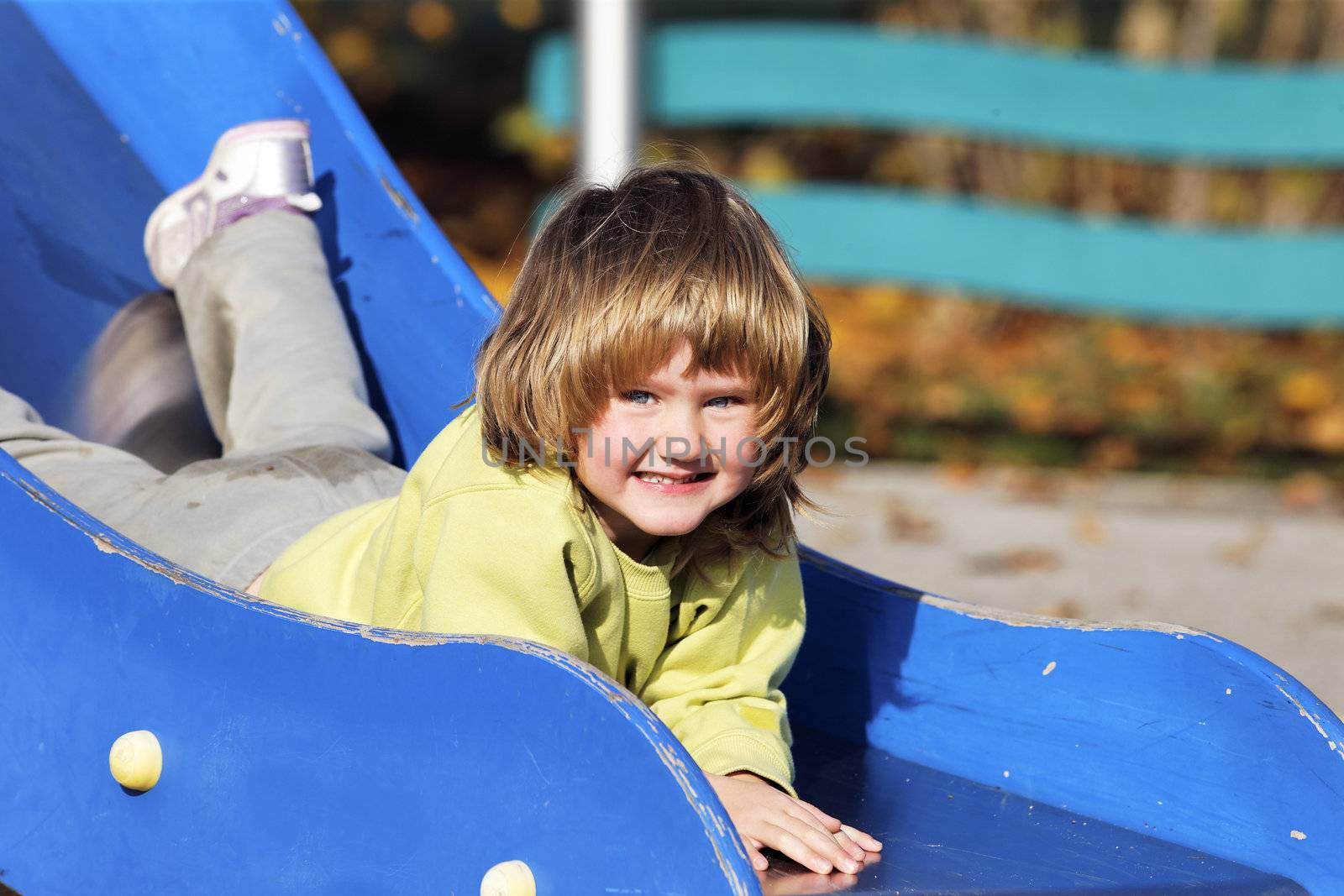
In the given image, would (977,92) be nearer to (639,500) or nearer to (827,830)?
(639,500)

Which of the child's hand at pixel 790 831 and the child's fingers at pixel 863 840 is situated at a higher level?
the child's hand at pixel 790 831

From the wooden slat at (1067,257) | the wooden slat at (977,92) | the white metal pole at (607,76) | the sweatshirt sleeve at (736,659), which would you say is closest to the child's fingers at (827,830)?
the sweatshirt sleeve at (736,659)

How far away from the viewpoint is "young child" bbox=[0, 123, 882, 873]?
1473 millimetres

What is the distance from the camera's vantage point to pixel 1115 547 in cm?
379

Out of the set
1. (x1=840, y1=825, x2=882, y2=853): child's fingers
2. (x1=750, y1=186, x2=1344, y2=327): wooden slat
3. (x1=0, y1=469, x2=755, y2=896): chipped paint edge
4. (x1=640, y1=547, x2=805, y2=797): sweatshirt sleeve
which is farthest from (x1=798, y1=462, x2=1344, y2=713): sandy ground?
(x1=0, y1=469, x2=755, y2=896): chipped paint edge

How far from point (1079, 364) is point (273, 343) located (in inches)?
129

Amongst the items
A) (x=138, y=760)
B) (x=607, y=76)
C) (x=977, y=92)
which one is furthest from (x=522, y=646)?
(x=977, y=92)

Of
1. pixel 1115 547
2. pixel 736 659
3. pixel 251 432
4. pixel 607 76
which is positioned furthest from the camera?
pixel 607 76

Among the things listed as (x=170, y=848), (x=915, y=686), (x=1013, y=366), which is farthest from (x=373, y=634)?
(x=1013, y=366)

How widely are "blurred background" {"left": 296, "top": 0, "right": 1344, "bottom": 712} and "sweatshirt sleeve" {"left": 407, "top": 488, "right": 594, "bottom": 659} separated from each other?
4.54 ft

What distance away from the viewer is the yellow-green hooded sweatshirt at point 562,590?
147 cm

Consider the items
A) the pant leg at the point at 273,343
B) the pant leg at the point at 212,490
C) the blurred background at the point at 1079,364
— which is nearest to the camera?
the pant leg at the point at 212,490

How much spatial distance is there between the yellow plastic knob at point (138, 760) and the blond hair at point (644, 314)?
0.45 meters

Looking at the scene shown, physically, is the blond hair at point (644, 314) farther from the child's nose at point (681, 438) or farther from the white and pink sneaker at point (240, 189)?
the white and pink sneaker at point (240, 189)
